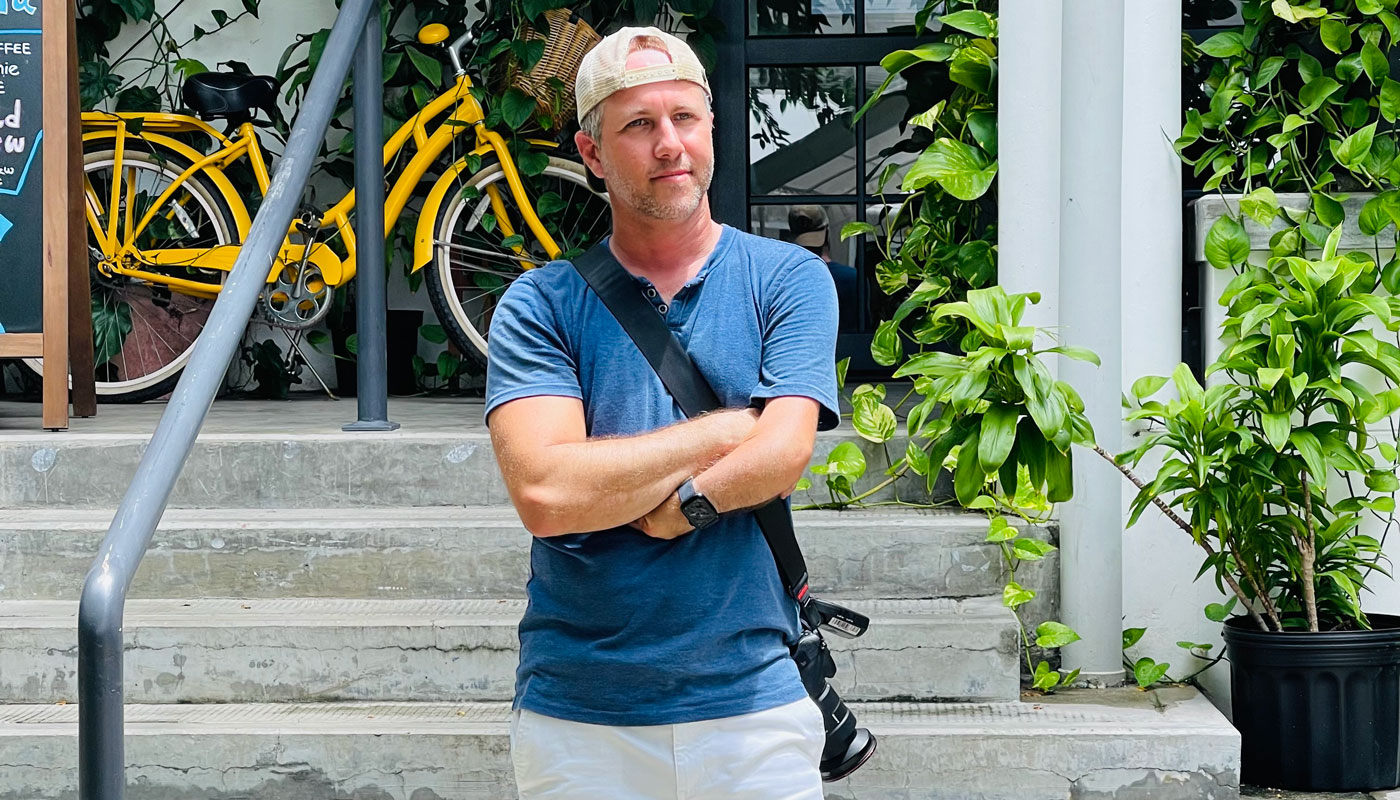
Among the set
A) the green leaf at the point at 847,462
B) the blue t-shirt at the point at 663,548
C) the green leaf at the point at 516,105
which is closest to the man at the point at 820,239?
the green leaf at the point at 516,105

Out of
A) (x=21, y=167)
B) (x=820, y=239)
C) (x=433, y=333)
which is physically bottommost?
(x=433, y=333)

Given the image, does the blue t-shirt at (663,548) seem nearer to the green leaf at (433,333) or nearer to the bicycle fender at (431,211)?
the bicycle fender at (431,211)

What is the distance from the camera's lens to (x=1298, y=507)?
310cm

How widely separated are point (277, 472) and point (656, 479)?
231cm

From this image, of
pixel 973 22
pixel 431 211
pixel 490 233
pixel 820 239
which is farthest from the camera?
pixel 820 239

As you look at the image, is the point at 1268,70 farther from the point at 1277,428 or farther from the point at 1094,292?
the point at 1277,428

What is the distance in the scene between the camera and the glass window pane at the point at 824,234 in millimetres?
5246

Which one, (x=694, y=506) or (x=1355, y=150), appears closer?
(x=694, y=506)

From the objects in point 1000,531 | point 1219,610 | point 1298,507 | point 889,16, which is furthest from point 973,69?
point 889,16

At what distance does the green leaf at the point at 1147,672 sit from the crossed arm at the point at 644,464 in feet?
5.64

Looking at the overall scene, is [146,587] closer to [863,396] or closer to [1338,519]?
[863,396]

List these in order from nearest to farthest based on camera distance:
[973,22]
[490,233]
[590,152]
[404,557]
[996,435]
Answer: [590,152] < [996,435] < [404,557] < [973,22] < [490,233]

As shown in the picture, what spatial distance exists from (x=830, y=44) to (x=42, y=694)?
10.6 feet

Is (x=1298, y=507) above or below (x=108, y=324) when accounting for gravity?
below
